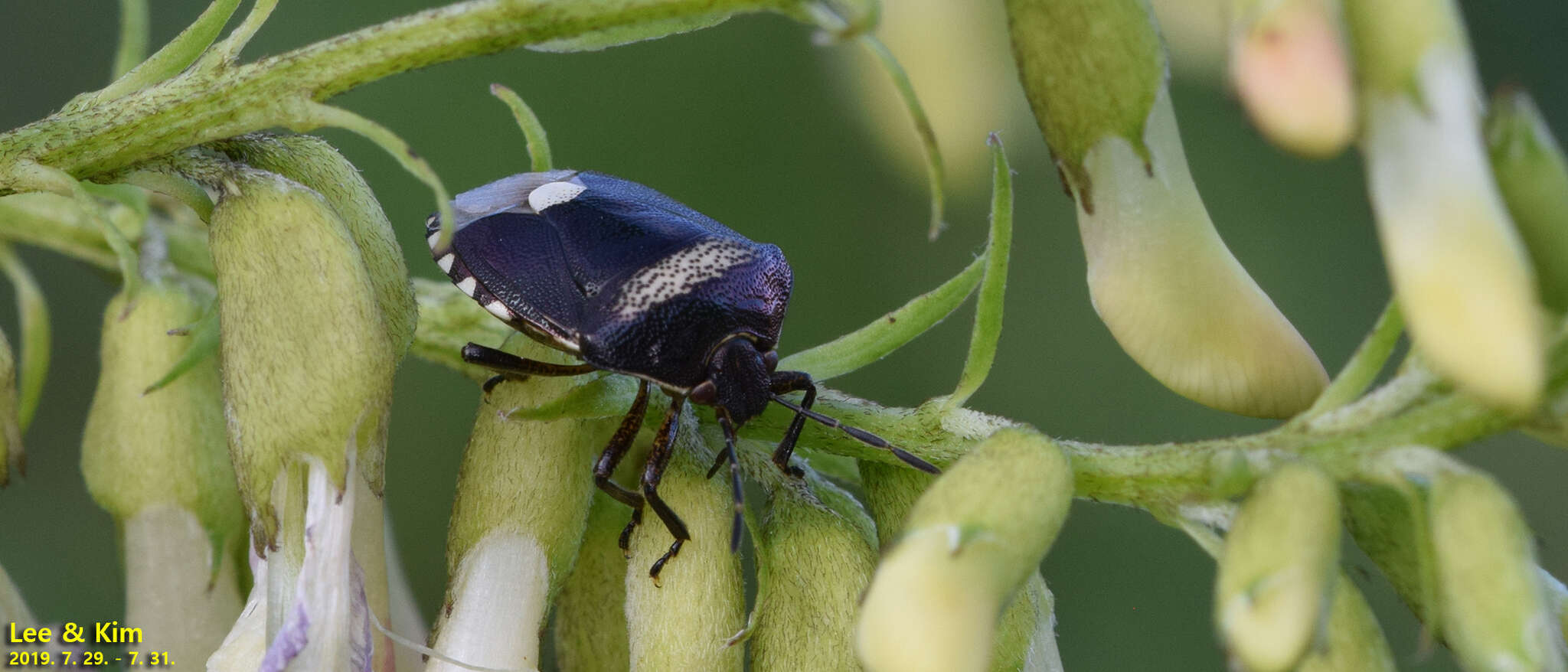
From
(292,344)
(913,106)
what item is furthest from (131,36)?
(913,106)

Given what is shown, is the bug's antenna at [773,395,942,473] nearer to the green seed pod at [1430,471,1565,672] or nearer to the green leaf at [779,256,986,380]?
the green leaf at [779,256,986,380]

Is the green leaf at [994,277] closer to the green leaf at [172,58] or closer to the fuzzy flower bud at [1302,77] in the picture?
the fuzzy flower bud at [1302,77]

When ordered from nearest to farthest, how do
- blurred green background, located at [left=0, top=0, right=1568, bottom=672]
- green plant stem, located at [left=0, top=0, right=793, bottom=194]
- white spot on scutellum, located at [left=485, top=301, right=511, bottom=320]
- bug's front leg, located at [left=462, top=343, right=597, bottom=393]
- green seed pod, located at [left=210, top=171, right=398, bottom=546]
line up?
green plant stem, located at [left=0, top=0, right=793, bottom=194] → green seed pod, located at [left=210, top=171, right=398, bottom=546] → bug's front leg, located at [left=462, top=343, right=597, bottom=393] → white spot on scutellum, located at [left=485, top=301, right=511, bottom=320] → blurred green background, located at [left=0, top=0, right=1568, bottom=672]

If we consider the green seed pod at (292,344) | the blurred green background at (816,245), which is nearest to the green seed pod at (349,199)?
the green seed pod at (292,344)

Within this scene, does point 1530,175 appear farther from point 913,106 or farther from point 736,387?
point 736,387

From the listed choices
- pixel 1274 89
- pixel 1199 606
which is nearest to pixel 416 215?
pixel 1199 606

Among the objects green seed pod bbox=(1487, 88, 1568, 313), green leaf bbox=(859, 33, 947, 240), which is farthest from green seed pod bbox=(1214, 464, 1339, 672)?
green leaf bbox=(859, 33, 947, 240)
